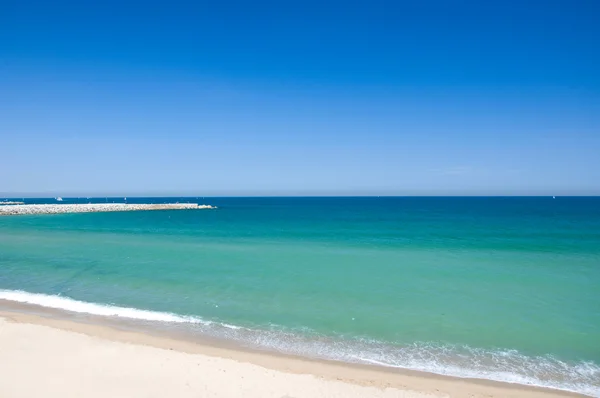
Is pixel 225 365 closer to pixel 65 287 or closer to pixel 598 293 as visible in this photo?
pixel 65 287

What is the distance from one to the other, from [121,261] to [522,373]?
17747mm

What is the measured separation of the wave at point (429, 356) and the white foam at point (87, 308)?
12cm

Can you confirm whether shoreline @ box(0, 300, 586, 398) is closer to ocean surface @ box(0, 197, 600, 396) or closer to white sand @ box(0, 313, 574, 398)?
white sand @ box(0, 313, 574, 398)

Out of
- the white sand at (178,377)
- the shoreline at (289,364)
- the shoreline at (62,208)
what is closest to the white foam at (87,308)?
the shoreline at (289,364)

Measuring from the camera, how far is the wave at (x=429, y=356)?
6.92 m

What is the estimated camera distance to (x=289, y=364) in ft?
24.1

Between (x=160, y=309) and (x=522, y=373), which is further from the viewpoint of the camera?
(x=160, y=309)

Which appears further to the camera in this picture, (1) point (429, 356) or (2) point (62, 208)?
(2) point (62, 208)

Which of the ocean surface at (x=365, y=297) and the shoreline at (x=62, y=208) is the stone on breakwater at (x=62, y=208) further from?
the ocean surface at (x=365, y=297)

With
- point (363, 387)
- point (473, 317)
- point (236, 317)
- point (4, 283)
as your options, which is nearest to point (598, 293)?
point (473, 317)

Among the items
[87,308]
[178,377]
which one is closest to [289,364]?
[178,377]

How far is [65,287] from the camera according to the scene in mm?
13078

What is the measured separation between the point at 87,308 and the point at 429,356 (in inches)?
403

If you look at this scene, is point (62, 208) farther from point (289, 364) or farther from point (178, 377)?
point (289, 364)
